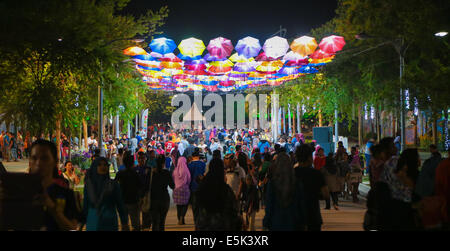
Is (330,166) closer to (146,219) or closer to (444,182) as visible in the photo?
(146,219)

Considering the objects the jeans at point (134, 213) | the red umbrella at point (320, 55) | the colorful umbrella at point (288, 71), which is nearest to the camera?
the jeans at point (134, 213)

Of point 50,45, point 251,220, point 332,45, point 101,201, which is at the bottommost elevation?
point 251,220

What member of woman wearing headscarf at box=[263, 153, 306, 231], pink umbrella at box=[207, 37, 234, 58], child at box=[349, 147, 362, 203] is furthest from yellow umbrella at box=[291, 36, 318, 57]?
woman wearing headscarf at box=[263, 153, 306, 231]

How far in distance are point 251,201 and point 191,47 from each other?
14.8 m

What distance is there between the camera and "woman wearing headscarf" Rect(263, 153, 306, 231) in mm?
6051

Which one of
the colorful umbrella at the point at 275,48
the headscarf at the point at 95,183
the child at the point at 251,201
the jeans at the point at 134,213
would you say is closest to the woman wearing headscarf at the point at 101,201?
the headscarf at the point at 95,183

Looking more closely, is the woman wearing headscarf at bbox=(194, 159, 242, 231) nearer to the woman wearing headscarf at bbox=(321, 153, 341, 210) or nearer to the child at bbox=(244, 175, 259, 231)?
the child at bbox=(244, 175, 259, 231)

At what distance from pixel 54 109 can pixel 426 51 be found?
13889mm

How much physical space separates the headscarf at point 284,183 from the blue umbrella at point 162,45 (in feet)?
57.6

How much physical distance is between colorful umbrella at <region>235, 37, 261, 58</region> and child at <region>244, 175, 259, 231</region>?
1457 centimetres

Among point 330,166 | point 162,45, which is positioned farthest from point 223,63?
point 330,166

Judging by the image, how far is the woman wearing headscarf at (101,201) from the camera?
6570mm

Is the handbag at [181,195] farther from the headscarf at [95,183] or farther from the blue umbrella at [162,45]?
the blue umbrella at [162,45]

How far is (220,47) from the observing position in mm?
23984
